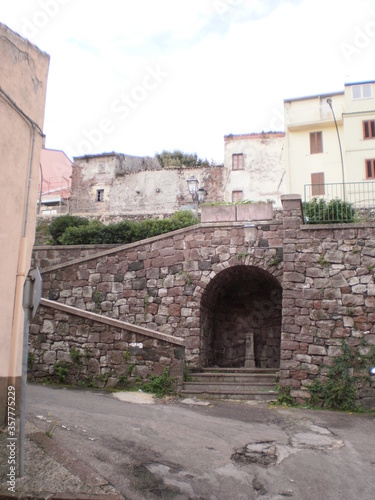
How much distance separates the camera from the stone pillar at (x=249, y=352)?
1239 centimetres

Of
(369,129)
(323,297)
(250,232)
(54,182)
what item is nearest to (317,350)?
(323,297)

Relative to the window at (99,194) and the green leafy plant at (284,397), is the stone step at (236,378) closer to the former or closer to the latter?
the green leafy plant at (284,397)

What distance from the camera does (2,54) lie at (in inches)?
229

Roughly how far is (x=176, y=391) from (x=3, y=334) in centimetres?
440

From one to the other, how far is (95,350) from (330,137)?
22.2 metres

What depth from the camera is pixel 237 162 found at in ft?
96.9

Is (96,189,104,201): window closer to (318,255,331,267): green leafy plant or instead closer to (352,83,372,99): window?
A: (352,83,372,99): window

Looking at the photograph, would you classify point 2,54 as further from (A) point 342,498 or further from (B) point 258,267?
(B) point 258,267

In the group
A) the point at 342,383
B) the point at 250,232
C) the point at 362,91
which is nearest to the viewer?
the point at 342,383

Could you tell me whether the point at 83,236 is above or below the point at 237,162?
below

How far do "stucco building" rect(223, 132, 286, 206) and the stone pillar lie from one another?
17.0m

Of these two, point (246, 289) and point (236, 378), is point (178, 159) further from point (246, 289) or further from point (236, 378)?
point (236, 378)

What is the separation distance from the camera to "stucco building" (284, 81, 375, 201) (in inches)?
1025

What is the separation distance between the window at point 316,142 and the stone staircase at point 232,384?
19532 millimetres
